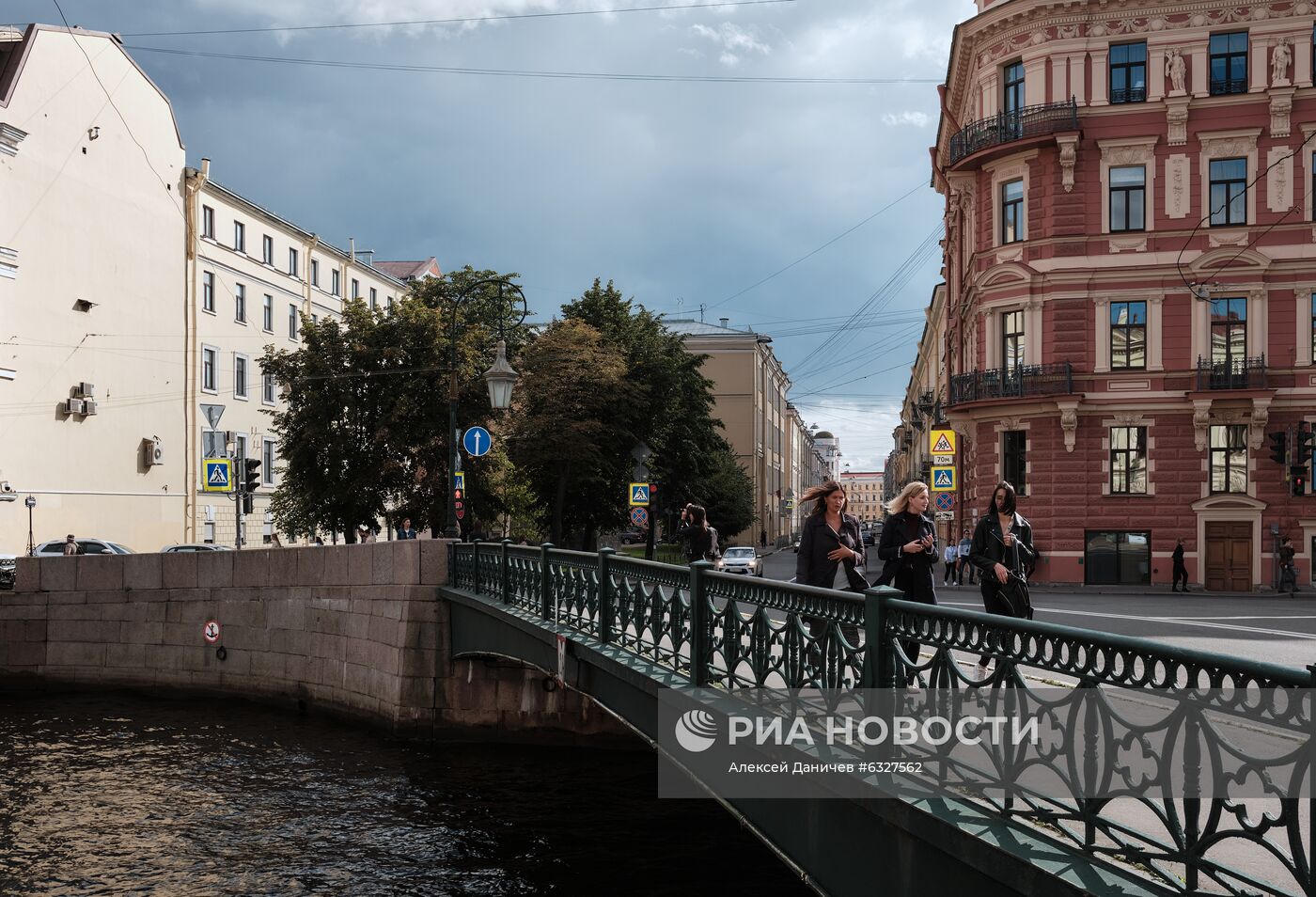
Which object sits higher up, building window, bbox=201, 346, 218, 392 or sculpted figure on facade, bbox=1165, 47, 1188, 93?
sculpted figure on facade, bbox=1165, 47, 1188, 93

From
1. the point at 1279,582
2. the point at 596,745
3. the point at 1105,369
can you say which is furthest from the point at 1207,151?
the point at 596,745

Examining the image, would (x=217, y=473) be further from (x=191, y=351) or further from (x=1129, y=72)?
(x=1129, y=72)

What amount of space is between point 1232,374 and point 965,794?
25403mm

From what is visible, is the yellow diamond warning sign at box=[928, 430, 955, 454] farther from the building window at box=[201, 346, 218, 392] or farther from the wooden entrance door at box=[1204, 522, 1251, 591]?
the building window at box=[201, 346, 218, 392]

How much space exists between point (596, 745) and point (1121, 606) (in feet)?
36.5

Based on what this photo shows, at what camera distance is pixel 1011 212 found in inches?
1139

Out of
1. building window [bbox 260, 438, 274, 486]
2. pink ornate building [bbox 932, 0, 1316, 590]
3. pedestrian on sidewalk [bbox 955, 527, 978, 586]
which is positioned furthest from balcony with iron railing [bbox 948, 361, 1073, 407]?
building window [bbox 260, 438, 274, 486]

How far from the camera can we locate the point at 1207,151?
27.2 m

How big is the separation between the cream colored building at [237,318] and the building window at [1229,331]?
26232mm

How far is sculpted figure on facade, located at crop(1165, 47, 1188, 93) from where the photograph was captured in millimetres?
27172

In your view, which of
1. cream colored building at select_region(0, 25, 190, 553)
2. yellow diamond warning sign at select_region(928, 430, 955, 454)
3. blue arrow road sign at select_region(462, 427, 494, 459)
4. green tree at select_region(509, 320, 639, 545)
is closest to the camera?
blue arrow road sign at select_region(462, 427, 494, 459)

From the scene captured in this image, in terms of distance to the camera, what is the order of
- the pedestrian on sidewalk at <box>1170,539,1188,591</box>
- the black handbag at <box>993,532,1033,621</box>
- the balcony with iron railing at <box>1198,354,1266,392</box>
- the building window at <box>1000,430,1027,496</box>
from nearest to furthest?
the black handbag at <box>993,532,1033,621</box>, the pedestrian on sidewalk at <box>1170,539,1188,591</box>, the balcony with iron railing at <box>1198,354,1266,392</box>, the building window at <box>1000,430,1027,496</box>

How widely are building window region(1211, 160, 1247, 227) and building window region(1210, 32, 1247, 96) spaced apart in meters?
1.74

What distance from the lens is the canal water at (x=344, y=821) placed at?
35.7 ft
